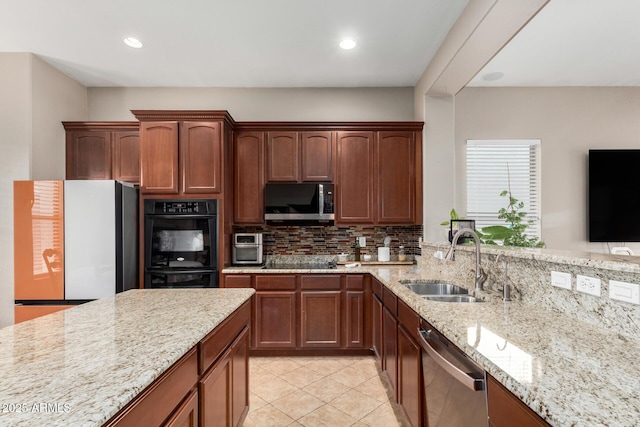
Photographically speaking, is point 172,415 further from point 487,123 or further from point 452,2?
point 487,123

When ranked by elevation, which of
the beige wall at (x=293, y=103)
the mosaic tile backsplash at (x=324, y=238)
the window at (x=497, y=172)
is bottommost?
the mosaic tile backsplash at (x=324, y=238)

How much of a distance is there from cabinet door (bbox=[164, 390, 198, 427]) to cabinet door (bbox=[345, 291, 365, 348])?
212cm

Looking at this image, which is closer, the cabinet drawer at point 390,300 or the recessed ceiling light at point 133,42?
the cabinet drawer at point 390,300

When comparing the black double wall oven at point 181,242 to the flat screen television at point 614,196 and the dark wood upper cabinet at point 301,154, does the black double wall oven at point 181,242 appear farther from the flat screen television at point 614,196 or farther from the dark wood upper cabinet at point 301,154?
the flat screen television at point 614,196

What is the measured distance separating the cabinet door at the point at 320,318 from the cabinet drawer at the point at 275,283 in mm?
159

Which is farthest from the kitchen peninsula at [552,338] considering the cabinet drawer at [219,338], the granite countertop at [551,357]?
the cabinet drawer at [219,338]

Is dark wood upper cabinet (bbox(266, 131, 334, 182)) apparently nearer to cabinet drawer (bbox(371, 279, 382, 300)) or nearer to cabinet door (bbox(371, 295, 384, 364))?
cabinet drawer (bbox(371, 279, 382, 300))

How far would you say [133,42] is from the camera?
2.91 m

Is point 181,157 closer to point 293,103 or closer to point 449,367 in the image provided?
point 293,103

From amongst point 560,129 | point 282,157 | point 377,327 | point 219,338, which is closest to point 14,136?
point 282,157

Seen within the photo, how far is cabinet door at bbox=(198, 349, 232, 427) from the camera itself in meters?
1.31

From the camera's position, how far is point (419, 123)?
3514 millimetres

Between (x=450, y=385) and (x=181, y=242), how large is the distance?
110 inches

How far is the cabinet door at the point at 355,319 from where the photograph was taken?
3.20 meters
